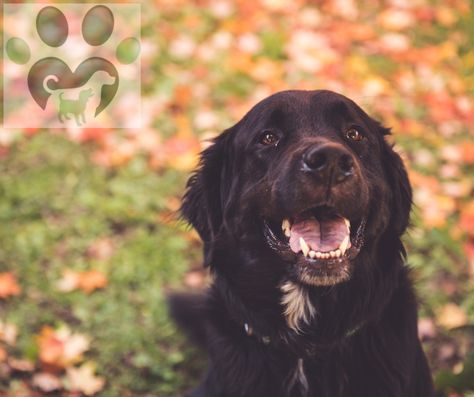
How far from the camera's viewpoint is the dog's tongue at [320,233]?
2.63 metres

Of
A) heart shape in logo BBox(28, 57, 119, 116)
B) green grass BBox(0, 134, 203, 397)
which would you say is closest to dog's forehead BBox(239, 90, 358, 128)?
green grass BBox(0, 134, 203, 397)

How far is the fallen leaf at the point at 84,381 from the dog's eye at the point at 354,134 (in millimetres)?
1886

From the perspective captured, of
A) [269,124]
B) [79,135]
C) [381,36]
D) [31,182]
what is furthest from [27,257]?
[381,36]

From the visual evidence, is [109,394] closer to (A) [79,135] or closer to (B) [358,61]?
(A) [79,135]

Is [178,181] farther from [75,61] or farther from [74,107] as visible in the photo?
[75,61]

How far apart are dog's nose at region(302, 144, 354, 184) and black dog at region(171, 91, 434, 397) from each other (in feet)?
0.48

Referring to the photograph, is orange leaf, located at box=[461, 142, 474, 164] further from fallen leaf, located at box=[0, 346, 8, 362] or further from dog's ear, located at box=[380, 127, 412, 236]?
fallen leaf, located at box=[0, 346, 8, 362]

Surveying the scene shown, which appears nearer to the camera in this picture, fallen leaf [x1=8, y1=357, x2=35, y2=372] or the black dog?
the black dog

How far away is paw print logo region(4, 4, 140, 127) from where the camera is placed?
538cm

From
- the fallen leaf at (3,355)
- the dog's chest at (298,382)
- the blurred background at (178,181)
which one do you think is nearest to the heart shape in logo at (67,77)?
the blurred background at (178,181)

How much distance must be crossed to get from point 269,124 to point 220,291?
2.49ft

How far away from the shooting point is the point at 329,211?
106 inches

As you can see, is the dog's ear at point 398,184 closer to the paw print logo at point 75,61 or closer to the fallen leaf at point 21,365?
the fallen leaf at point 21,365

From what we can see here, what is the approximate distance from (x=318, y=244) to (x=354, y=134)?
20.8 inches
